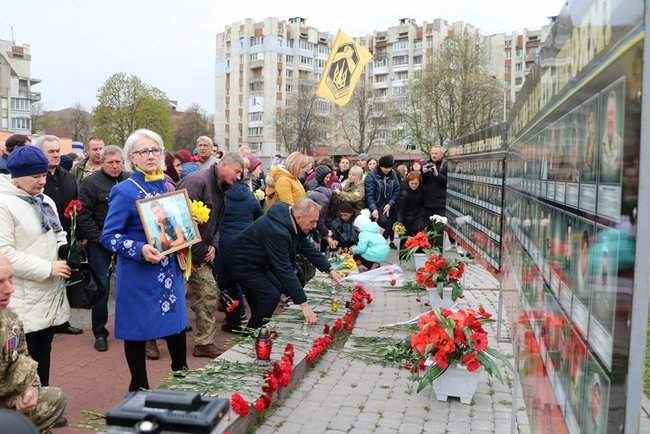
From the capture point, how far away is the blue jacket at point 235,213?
6.76 metres

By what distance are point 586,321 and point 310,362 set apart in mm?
4332

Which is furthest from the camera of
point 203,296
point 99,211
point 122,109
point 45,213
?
point 122,109

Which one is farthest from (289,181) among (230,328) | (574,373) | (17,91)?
(17,91)

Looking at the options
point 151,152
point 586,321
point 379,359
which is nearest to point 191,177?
point 151,152

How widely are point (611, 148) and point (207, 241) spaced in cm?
440

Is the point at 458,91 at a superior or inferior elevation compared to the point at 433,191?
superior

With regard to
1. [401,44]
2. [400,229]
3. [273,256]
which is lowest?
[400,229]

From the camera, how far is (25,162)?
3904 mm

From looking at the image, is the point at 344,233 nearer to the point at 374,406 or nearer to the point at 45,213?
the point at 374,406

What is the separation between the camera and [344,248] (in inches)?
420

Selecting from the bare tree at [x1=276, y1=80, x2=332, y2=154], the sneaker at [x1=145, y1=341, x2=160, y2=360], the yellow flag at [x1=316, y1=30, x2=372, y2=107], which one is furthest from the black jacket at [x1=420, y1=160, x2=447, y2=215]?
the bare tree at [x1=276, y1=80, x2=332, y2=154]

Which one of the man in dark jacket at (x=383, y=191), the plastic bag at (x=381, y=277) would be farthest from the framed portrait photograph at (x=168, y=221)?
the man in dark jacket at (x=383, y=191)

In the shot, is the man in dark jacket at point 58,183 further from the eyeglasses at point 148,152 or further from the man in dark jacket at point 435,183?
the man in dark jacket at point 435,183

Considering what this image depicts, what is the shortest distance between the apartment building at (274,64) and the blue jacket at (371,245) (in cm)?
8548
